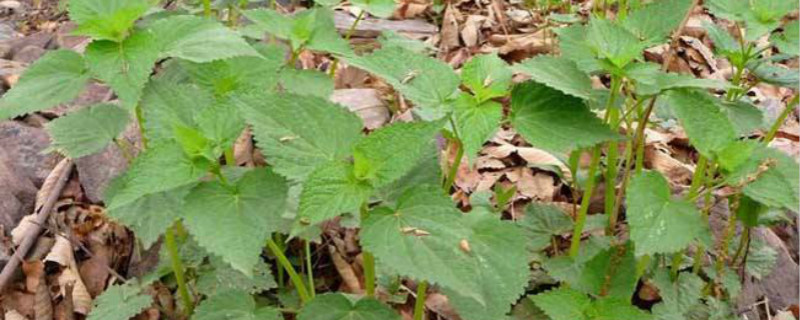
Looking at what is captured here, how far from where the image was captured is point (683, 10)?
1569 mm

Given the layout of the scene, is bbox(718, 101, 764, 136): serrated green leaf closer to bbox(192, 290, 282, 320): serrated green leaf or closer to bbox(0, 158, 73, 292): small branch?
bbox(192, 290, 282, 320): serrated green leaf

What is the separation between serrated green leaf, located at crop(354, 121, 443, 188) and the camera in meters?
1.25

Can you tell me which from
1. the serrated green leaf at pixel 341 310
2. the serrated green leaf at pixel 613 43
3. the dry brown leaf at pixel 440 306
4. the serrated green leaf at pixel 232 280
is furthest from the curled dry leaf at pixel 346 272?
the serrated green leaf at pixel 613 43

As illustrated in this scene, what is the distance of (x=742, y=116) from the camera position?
1629 mm

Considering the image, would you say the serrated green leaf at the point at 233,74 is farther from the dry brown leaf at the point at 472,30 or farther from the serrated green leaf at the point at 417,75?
the dry brown leaf at the point at 472,30

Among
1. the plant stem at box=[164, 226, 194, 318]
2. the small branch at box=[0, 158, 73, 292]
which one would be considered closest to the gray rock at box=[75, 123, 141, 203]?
the small branch at box=[0, 158, 73, 292]

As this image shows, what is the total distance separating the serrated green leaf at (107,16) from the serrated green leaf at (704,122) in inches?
41.3

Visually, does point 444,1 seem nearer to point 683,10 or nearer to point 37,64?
point 683,10

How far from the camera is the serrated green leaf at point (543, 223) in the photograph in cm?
183

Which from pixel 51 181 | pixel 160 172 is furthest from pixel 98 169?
pixel 160 172

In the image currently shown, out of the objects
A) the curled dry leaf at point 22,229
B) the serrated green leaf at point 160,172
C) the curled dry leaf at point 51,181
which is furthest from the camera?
the curled dry leaf at point 51,181

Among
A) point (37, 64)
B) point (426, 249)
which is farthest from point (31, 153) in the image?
point (426, 249)

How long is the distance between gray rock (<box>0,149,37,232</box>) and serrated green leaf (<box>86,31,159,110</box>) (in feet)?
3.01

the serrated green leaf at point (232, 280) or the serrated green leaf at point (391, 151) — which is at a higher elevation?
the serrated green leaf at point (391, 151)
